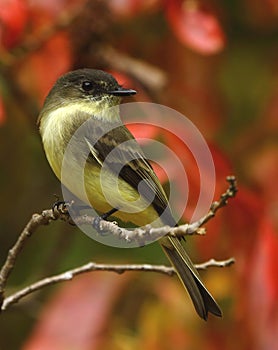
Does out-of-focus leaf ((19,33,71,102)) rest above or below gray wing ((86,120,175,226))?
above

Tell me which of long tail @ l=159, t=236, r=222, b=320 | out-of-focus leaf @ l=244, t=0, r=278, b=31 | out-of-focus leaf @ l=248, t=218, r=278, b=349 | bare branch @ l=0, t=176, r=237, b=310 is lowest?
out-of-focus leaf @ l=248, t=218, r=278, b=349

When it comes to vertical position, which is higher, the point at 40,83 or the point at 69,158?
the point at 40,83

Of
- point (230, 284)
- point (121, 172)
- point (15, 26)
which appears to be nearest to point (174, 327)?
point (230, 284)

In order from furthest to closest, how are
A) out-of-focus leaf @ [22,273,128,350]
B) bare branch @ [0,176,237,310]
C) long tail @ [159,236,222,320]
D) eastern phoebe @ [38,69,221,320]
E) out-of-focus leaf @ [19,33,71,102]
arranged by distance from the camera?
out-of-focus leaf @ [19,33,71,102], out-of-focus leaf @ [22,273,128,350], eastern phoebe @ [38,69,221,320], long tail @ [159,236,222,320], bare branch @ [0,176,237,310]

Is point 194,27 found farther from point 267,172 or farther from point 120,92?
point 267,172

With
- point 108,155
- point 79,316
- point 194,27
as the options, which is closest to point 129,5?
point 194,27

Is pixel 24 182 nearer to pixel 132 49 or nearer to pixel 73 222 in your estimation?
pixel 132 49

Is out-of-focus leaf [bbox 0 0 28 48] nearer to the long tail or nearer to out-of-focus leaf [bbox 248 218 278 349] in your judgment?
the long tail

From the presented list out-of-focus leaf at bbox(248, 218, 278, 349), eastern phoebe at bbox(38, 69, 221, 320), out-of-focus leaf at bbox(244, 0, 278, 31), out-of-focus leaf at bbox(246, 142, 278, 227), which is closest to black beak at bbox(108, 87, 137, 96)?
eastern phoebe at bbox(38, 69, 221, 320)
